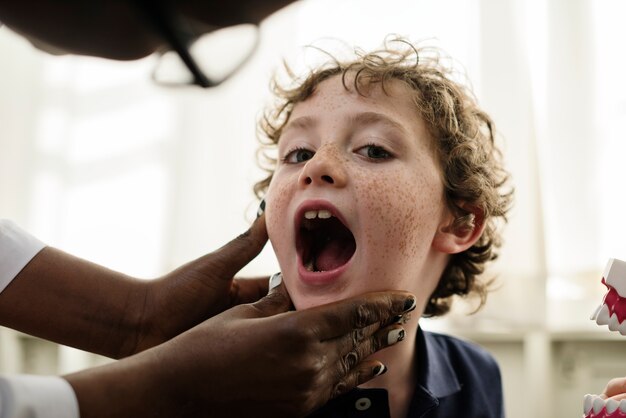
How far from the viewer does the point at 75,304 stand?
960 millimetres

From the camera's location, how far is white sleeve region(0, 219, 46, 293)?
0.93 meters

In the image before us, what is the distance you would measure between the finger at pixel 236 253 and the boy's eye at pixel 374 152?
18 centimetres

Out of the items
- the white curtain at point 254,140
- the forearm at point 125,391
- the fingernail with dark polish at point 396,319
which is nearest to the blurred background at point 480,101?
the white curtain at point 254,140

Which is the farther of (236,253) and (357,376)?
(236,253)

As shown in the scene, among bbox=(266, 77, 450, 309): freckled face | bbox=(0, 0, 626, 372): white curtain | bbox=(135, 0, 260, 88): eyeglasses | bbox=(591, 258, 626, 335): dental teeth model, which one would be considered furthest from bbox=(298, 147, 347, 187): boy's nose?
bbox=(0, 0, 626, 372): white curtain

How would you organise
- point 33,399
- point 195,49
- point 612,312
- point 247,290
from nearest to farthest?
point 33,399 → point 612,312 → point 247,290 → point 195,49

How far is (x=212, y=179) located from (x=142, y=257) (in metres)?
0.27

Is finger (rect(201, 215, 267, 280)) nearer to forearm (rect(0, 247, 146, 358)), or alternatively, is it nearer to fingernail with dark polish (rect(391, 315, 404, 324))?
forearm (rect(0, 247, 146, 358))

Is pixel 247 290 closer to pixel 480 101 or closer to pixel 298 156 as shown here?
pixel 298 156

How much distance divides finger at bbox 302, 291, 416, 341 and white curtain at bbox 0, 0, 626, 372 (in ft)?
2.32

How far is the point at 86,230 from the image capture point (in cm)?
183

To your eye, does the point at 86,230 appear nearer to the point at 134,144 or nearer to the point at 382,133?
the point at 134,144

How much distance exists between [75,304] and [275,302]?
28 cm

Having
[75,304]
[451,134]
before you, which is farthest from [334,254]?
[75,304]
